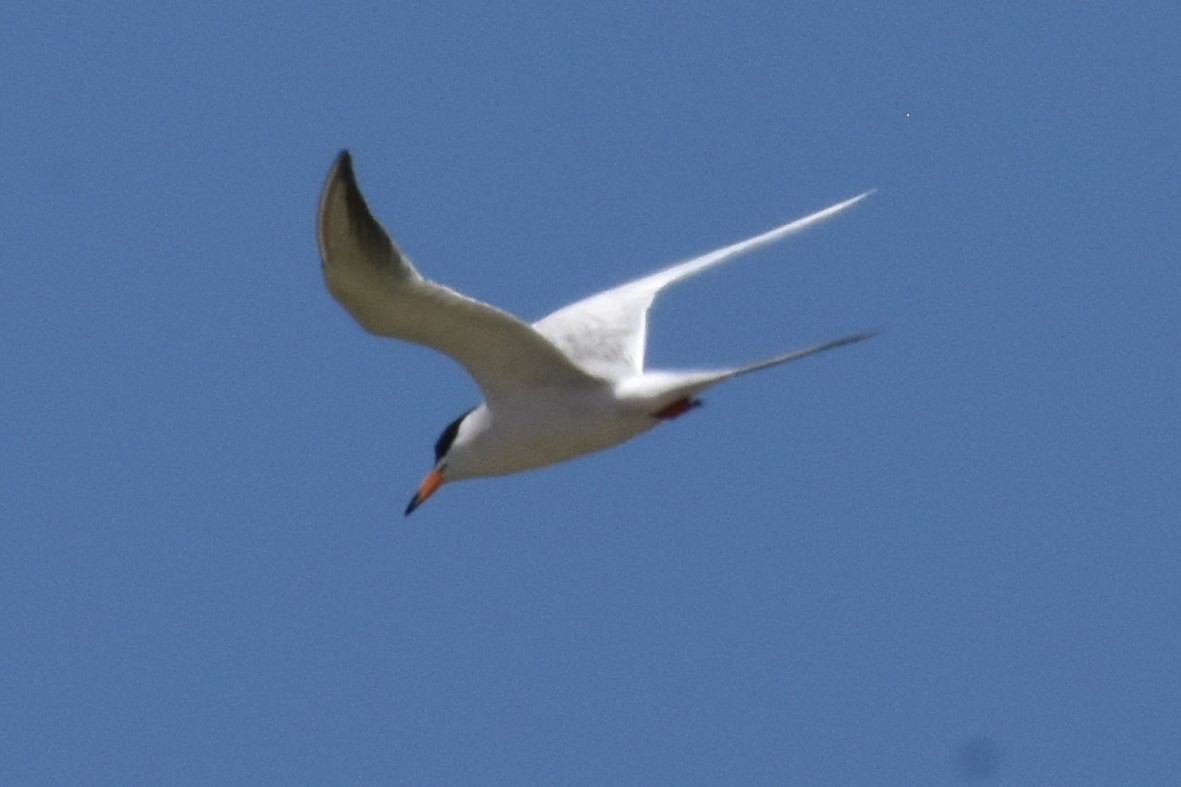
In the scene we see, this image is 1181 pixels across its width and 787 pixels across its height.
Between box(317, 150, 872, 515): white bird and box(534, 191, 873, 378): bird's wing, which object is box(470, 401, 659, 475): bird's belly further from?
box(534, 191, 873, 378): bird's wing

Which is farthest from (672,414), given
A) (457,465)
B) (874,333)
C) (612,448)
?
(874,333)

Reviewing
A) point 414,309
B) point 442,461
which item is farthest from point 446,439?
point 414,309

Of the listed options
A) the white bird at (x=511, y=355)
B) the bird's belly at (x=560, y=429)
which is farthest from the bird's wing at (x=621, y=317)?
the bird's belly at (x=560, y=429)

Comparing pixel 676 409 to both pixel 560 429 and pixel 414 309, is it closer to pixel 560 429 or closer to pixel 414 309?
pixel 560 429

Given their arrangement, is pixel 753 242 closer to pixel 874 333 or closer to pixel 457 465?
pixel 457 465

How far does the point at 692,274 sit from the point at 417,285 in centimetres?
320

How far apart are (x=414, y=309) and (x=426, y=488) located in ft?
5.95

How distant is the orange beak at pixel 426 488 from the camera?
448 inches

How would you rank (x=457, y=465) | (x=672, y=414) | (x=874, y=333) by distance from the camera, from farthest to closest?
(x=457, y=465) → (x=672, y=414) → (x=874, y=333)

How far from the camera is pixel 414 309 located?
974 cm

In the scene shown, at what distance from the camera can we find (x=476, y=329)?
10.1 metres

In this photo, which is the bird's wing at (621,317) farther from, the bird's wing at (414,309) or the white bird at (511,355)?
the bird's wing at (414,309)

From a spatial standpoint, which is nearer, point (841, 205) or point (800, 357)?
point (800, 357)

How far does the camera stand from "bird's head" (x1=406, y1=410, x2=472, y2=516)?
11.1 metres
